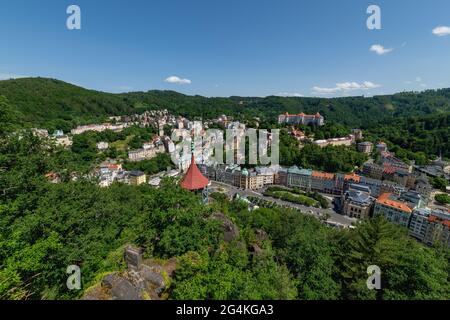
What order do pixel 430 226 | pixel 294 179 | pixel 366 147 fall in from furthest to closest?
pixel 366 147 → pixel 294 179 → pixel 430 226

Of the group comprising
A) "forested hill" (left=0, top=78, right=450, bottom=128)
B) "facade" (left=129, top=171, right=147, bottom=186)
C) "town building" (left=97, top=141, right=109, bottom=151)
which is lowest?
"facade" (left=129, top=171, right=147, bottom=186)

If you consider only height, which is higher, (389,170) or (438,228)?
(389,170)

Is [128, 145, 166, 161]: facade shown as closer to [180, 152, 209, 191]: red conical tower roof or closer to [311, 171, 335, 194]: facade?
[311, 171, 335, 194]: facade

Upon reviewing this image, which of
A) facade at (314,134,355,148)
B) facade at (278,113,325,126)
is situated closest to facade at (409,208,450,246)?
facade at (314,134,355,148)

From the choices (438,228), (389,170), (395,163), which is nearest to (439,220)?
(438,228)

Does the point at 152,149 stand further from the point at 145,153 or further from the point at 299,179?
the point at 299,179

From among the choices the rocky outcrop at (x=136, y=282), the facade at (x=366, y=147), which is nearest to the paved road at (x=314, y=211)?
the rocky outcrop at (x=136, y=282)
